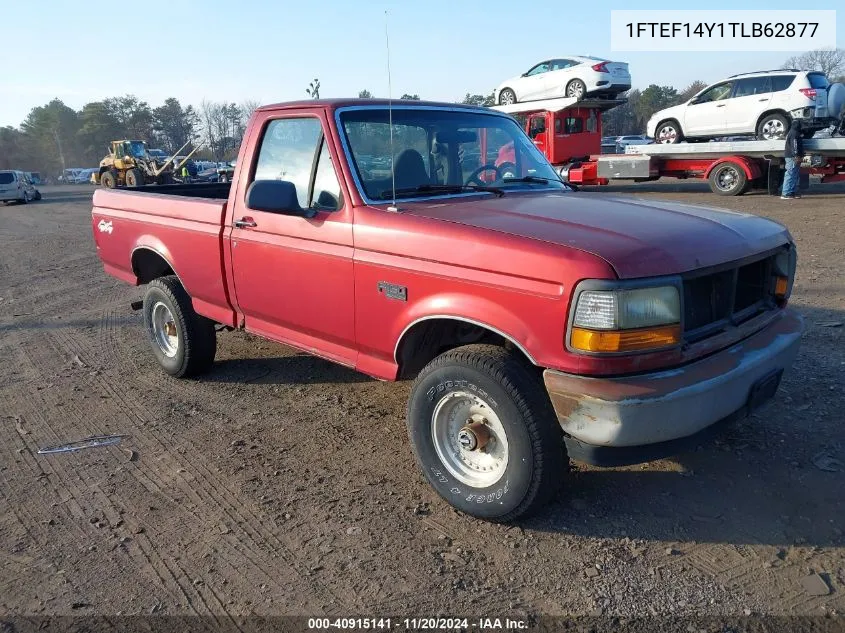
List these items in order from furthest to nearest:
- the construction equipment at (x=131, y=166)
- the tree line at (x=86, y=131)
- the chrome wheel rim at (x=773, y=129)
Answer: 1. the tree line at (x=86, y=131)
2. the construction equipment at (x=131, y=166)
3. the chrome wheel rim at (x=773, y=129)

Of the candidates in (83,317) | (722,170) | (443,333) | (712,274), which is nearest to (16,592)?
(443,333)

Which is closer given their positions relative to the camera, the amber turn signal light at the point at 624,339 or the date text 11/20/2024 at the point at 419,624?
the date text 11/20/2024 at the point at 419,624

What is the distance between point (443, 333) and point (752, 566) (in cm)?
175

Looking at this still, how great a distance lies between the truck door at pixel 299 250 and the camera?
3574mm

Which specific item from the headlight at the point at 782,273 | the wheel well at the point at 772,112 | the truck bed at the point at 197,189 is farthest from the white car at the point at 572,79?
the headlight at the point at 782,273

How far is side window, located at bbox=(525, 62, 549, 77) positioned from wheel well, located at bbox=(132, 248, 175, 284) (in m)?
16.2

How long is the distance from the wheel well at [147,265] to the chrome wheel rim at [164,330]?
1.10ft

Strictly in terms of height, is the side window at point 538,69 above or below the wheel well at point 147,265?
above

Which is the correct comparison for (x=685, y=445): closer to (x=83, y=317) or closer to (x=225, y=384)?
(x=225, y=384)

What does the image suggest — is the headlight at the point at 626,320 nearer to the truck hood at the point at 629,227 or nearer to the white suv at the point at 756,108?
the truck hood at the point at 629,227

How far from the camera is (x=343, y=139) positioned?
364 centimetres

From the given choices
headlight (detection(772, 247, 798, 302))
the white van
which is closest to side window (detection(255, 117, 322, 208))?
headlight (detection(772, 247, 798, 302))

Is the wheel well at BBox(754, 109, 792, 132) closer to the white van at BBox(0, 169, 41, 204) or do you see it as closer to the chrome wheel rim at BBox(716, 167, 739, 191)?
the chrome wheel rim at BBox(716, 167, 739, 191)

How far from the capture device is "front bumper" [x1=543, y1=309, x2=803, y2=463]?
2580mm
